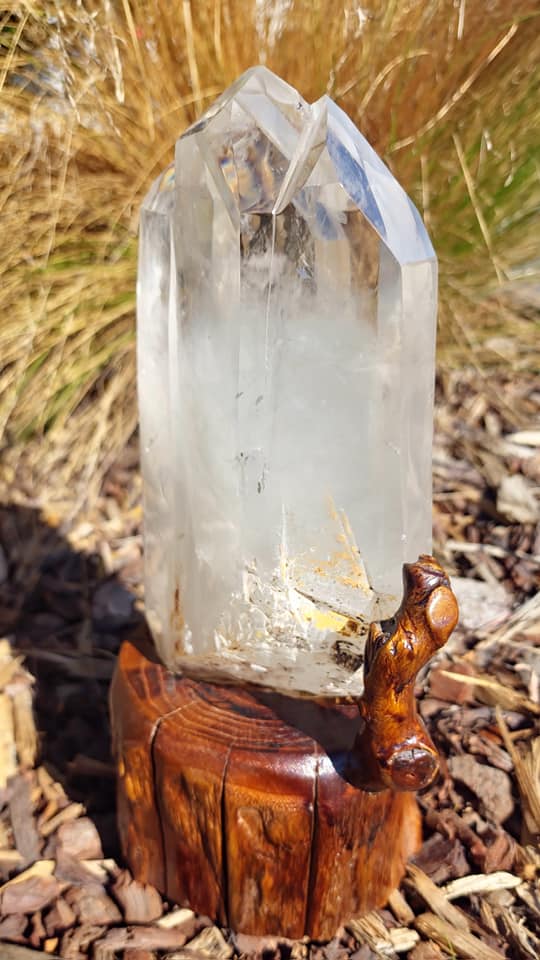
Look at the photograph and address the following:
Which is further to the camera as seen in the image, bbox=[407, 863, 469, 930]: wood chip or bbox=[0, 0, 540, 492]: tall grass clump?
bbox=[0, 0, 540, 492]: tall grass clump

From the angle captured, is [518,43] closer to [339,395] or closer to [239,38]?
[239,38]

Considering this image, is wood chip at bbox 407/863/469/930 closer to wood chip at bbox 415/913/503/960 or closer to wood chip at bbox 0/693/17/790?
wood chip at bbox 415/913/503/960

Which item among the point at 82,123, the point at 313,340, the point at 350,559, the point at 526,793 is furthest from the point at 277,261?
the point at 82,123

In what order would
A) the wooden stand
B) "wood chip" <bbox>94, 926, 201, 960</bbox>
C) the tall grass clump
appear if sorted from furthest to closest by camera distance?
the tall grass clump → "wood chip" <bbox>94, 926, 201, 960</bbox> → the wooden stand

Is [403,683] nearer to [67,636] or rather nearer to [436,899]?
[436,899]

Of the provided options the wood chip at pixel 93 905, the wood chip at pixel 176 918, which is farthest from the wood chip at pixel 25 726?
the wood chip at pixel 176 918

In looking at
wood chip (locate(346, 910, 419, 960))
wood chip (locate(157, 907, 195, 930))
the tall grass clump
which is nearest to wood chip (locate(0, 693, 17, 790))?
wood chip (locate(157, 907, 195, 930))
